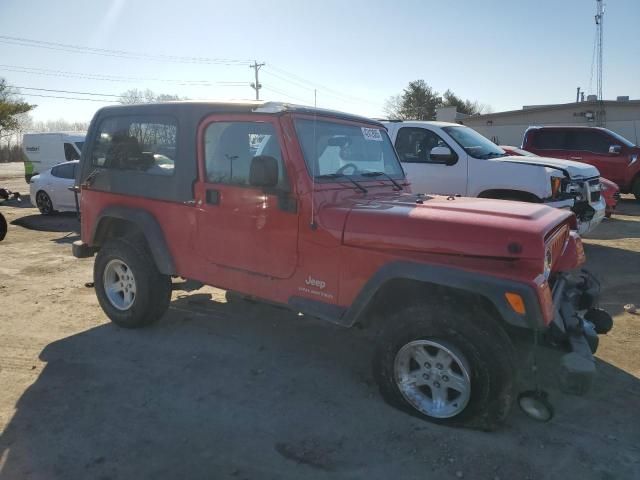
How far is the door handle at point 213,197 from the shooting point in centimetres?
407

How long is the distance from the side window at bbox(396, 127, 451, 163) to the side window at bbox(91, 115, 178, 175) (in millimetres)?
4438

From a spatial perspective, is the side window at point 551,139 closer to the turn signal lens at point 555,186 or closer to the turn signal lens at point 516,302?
the turn signal lens at point 555,186

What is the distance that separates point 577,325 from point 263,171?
2383 millimetres

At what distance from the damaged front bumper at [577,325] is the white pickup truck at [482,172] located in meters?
3.28

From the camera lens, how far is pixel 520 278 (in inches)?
112

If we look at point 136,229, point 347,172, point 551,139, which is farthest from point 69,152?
point 347,172

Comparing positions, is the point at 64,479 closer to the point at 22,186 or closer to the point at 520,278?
the point at 520,278

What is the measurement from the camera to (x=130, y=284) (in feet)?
16.0

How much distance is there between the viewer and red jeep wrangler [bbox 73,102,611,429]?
303 centimetres

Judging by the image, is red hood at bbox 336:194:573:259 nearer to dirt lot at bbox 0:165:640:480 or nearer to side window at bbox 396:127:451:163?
dirt lot at bbox 0:165:640:480

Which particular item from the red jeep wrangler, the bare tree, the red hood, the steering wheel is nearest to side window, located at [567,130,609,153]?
the red jeep wrangler

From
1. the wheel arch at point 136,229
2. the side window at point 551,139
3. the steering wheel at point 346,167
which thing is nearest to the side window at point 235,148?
the steering wheel at point 346,167

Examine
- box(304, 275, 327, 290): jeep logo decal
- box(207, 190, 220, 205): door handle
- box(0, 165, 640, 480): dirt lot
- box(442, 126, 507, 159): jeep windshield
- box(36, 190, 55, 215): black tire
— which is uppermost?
box(442, 126, 507, 159): jeep windshield

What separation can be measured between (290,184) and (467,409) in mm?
1946
